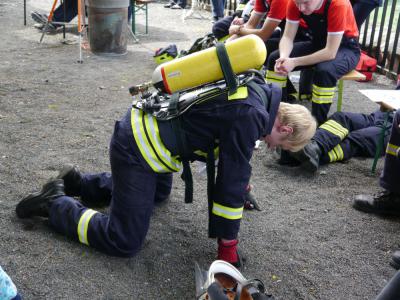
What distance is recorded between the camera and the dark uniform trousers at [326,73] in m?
4.23

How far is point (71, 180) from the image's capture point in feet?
10.1

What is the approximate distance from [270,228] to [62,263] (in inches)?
49.1

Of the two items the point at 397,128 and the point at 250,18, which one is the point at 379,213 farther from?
the point at 250,18

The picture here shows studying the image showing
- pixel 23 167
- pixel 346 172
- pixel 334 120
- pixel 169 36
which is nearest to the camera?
pixel 23 167

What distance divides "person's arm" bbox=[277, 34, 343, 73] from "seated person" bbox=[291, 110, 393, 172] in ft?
1.64

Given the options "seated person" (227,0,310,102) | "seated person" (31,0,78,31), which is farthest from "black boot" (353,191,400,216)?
"seated person" (31,0,78,31)

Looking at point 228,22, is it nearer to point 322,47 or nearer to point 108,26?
point 322,47

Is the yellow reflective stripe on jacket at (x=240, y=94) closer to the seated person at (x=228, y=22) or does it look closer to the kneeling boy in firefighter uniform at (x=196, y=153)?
the kneeling boy in firefighter uniform at (x=196, y=153)

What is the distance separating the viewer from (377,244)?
2957mm

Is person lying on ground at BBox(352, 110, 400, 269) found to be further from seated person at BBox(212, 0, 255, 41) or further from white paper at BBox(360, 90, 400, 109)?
seated person at BBox(212, 0, 255, 41)

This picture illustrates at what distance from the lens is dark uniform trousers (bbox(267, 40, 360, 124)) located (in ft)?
13.9

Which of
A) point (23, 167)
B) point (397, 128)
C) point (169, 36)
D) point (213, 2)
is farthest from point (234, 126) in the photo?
point (213, 2)

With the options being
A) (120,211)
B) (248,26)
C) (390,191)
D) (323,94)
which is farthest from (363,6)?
(120,211)

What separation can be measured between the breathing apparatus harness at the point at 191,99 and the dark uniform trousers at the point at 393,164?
1.24 m
